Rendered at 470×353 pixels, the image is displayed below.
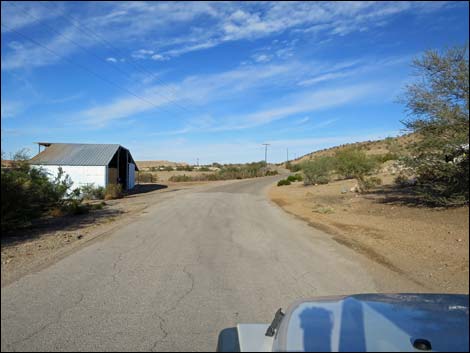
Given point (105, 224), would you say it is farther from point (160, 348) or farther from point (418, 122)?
point (418, 122)

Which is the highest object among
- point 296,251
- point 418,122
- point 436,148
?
point 418,122

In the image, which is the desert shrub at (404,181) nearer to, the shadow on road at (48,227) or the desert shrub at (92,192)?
the shadow on road at (48,227)

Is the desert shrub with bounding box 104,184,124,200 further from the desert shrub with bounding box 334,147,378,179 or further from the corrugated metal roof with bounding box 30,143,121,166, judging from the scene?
the desert shrub with bounding box 334,147,378,179

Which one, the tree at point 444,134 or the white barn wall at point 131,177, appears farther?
the white barn wall at point 131,177

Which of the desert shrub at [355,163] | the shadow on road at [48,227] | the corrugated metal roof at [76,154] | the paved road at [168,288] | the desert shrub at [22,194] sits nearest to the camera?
the paved road at [168,288]


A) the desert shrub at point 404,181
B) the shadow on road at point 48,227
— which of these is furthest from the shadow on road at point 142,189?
the desert shrub at point 404,181

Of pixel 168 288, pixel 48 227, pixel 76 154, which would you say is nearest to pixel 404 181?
pixel 48 227

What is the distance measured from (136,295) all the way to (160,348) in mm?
1742

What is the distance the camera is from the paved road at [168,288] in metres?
3.92

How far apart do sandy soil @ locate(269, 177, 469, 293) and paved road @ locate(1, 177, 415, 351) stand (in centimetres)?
52

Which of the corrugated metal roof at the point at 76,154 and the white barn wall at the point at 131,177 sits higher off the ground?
the corrugated metal roof at the point at 76,154

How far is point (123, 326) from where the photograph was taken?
13.7 feet

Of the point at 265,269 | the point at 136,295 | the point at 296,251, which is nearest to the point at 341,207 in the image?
the point at 296,251

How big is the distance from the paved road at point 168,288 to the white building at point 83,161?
21.1m
